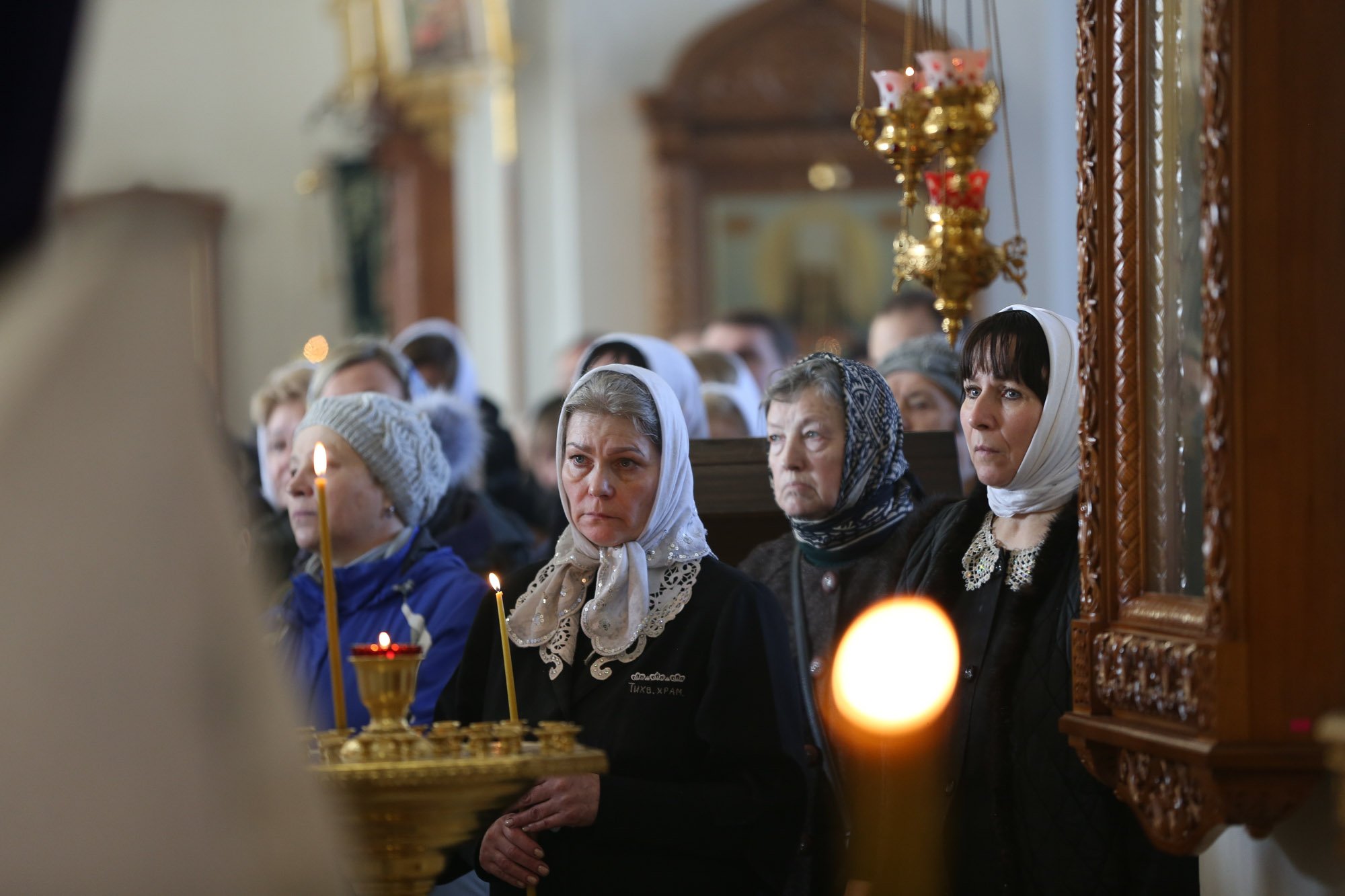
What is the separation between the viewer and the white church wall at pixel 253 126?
1469cm

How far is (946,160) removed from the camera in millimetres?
4641

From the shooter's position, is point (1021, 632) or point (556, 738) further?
point (1021, 632)

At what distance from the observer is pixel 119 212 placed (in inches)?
37.7

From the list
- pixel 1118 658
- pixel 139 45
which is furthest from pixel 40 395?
pixel 139 45

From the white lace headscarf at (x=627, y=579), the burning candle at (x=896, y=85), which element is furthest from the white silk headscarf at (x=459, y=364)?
the white lace headscarf at (x=627, y=579)

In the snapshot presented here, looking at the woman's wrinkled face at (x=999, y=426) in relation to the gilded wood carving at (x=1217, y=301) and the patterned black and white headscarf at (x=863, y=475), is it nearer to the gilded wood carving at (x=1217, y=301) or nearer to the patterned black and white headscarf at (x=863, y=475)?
the patterned black and white headscarf at (x=863, y=475)

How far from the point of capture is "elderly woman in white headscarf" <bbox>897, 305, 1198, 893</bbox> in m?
2.89

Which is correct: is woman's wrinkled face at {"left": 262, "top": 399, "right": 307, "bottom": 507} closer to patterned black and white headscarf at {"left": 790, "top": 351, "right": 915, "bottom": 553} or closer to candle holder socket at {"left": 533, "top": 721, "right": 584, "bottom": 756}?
patterned black and white headscarf at {"left": 790, "top": 351, "right": 915, "bottom": 553}

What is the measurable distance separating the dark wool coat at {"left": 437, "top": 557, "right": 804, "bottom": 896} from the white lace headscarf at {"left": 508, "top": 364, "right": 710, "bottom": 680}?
0.03 metres

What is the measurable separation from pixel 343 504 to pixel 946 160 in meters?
1.95

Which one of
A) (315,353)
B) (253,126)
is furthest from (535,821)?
(253,126)

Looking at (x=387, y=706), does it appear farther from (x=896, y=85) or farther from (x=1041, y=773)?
(x=896, y=85)

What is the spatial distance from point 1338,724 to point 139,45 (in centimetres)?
1499

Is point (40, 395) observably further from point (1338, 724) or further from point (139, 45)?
point (139, 45)
